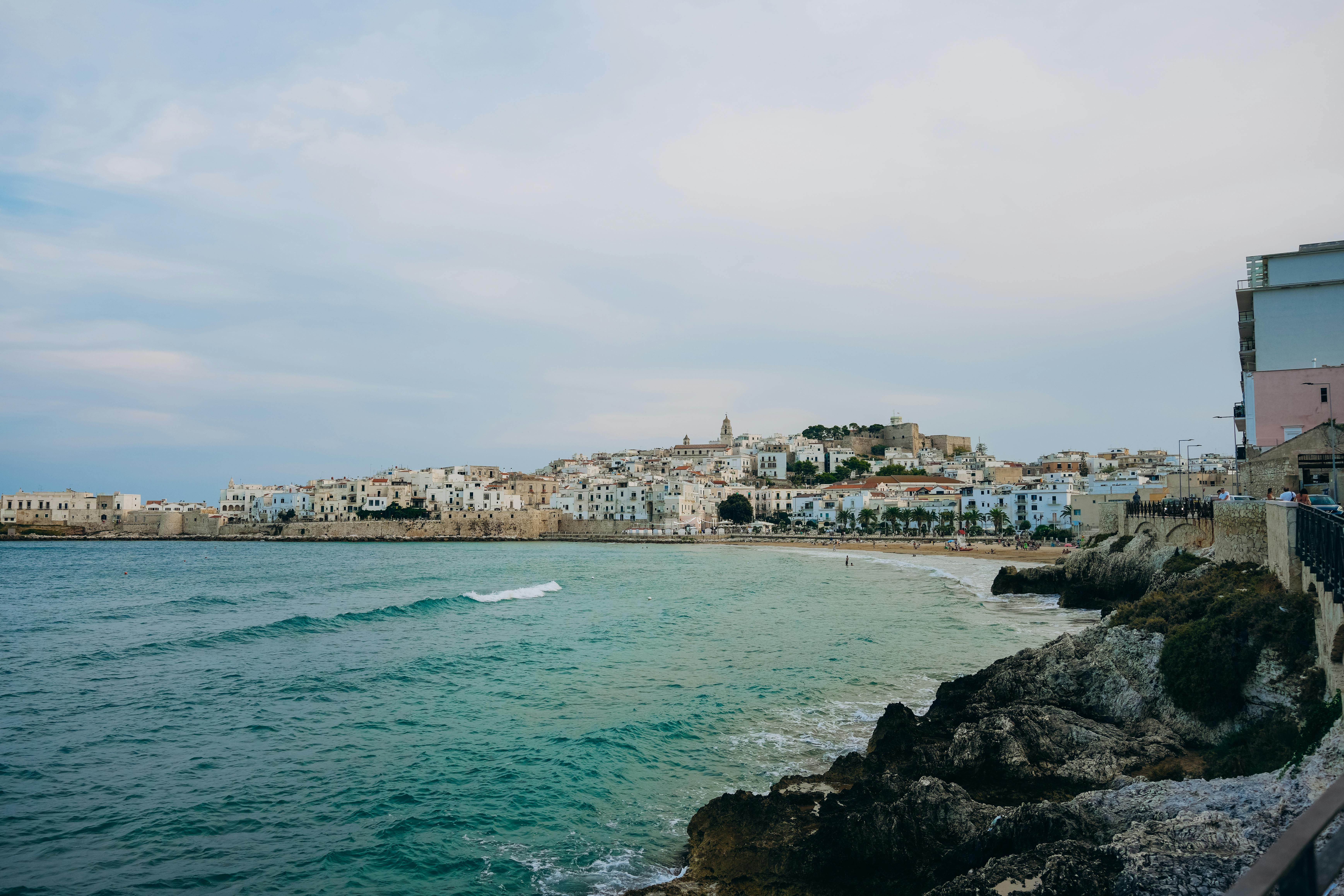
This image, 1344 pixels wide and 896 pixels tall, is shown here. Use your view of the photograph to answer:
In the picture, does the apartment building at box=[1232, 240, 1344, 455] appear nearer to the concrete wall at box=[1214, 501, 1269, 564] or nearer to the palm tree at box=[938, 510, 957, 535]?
the concrete wall at box=[1214, 501, 1269, 564]

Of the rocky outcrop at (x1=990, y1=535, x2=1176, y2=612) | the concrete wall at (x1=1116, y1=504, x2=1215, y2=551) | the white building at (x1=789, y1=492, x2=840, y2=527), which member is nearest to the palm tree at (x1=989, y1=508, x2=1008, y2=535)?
the white building at (x1=789, y1=492, x2=840, y2=527)

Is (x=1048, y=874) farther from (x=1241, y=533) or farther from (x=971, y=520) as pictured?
(x=971, y=520)

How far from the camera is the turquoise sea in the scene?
9727mm

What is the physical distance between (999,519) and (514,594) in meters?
60.6

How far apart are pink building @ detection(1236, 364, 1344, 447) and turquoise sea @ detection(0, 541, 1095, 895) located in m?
8.64

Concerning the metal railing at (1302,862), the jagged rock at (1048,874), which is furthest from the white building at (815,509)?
the metal railing at (1302,862)

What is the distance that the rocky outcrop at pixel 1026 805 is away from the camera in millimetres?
6312

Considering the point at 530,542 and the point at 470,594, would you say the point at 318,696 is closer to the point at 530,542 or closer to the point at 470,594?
the point at 470,594

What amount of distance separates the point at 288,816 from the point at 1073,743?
1045 cm

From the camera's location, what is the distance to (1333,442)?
22109 millimetres

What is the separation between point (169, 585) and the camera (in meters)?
43.9

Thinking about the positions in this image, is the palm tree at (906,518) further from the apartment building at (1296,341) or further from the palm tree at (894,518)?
the apartment building at (1296,341)

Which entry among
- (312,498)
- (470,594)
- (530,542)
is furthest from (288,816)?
(312,498)

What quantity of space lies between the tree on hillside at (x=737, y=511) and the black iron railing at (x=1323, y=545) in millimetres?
98512
